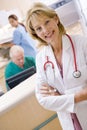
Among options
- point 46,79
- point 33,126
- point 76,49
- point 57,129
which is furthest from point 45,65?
point 57,129

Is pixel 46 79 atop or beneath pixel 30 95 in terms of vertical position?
atop

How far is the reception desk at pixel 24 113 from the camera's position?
63.7 inches

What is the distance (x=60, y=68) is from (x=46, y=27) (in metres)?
0.20

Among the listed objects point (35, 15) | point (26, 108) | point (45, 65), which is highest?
point (35, 15)

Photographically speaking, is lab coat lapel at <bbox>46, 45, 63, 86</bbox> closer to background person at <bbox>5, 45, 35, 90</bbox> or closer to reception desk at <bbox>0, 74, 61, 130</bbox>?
reception desk at <bbox>0, 74, 61, 130</bbox>

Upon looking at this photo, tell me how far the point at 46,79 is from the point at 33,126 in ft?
2.11

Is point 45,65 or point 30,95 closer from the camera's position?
point 45,65

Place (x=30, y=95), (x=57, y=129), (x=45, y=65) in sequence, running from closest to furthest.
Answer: (x=45, y=65)
(x=30, y=95)
(x=57, y=129)

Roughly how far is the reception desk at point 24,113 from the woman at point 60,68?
42 centimetres

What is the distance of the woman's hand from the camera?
1.19 meters

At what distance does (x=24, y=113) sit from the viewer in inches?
66.4

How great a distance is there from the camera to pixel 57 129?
185cm

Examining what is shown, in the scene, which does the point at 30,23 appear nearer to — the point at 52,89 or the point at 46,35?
the point at 46,35

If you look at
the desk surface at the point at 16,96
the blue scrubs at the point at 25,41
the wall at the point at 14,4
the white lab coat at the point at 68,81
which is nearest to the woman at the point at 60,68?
the white lab coat at the point at 68,81
